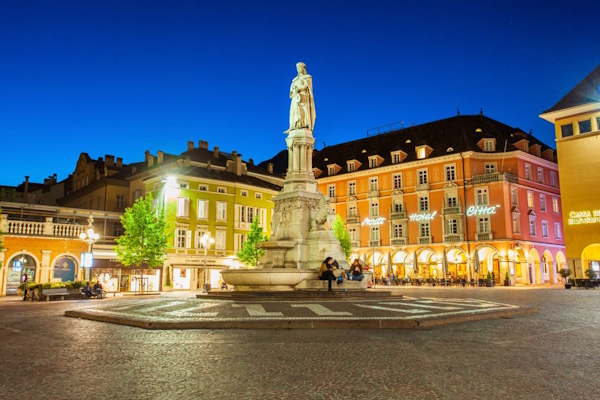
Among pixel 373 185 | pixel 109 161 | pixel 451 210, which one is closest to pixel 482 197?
pixel 451 210

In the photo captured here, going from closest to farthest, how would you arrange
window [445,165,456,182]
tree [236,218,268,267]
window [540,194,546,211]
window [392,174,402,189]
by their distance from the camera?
tree [236,218,268,267] → window [445,165,456,182] → window [540,194,546,211] → window [392,174,402,189]

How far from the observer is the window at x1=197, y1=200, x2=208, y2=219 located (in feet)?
168

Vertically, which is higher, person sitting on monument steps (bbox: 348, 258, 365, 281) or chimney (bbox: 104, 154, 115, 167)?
chimney (bbox: 104, 154, 115, 167)

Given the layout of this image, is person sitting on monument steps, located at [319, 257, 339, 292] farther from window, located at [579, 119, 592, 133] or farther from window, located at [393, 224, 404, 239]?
window, located at [393, 224, 404, 239]

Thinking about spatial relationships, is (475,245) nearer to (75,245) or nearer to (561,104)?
(561,104)

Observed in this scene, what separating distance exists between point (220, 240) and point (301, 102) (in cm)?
3079

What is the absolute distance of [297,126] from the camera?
78.4 feet

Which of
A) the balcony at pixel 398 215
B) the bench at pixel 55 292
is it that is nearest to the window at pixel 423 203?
the balcony at pixel 398 215

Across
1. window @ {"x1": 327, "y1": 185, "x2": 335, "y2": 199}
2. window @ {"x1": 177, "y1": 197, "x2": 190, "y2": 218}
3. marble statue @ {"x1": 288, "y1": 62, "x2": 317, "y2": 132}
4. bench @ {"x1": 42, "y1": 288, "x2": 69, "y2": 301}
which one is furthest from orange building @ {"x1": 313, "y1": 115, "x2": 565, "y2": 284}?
bench @ {"x1": 42, "y1": 288, "x2": 69, "y2": 301}

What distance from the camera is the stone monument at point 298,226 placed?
2006cm

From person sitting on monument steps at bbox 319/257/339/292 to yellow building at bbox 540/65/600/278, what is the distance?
33.4m

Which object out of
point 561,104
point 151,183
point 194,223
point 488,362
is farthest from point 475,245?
point 488,362

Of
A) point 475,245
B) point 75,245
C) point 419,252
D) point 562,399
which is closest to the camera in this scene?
point 562,399

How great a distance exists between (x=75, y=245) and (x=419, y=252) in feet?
120
